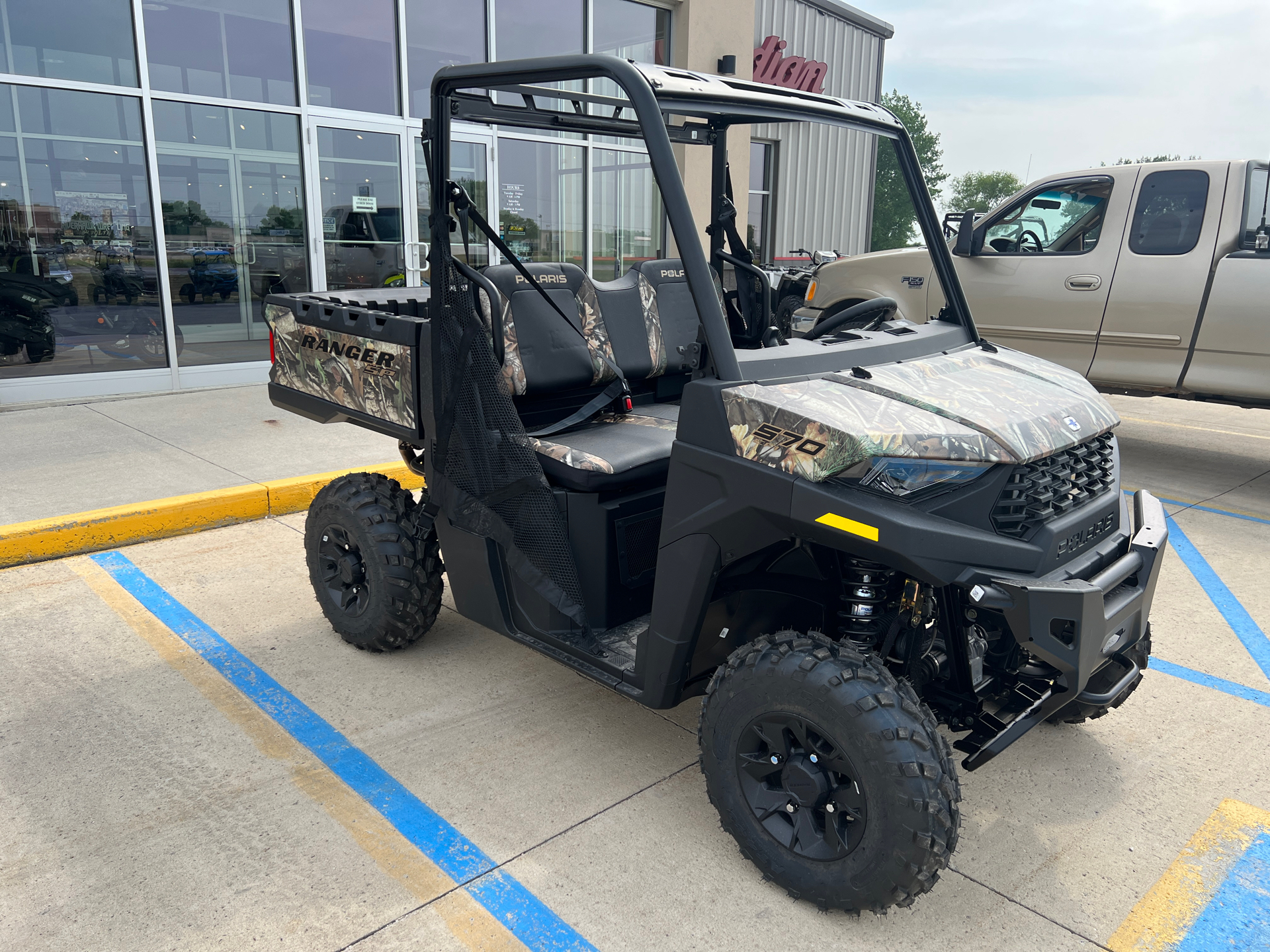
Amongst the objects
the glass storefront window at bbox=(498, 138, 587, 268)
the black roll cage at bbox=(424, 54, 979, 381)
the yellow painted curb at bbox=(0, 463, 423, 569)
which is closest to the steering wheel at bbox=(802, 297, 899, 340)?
the black roll cage at bbox=(424, 54, 979, 381)

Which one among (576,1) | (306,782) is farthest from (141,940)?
(576,1)

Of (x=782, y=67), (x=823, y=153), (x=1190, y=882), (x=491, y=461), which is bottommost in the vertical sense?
(x=1190, y=882)

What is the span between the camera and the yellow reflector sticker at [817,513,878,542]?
2.11 metres

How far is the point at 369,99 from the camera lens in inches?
388

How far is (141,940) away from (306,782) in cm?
70

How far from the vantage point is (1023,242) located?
734 centimetres

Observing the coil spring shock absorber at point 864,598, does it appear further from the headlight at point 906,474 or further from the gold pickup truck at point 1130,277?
the gold pickup truck at point 1130,277

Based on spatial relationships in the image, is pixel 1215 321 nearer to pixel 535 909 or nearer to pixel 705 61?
pixel 535 909

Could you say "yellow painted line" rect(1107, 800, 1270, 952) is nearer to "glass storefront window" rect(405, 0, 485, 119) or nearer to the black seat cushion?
the black seat cushion

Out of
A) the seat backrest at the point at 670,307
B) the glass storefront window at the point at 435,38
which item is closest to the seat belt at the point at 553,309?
the seat backrest at the point at 670,307

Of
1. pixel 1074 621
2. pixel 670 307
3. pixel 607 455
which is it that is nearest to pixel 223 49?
pixel 670 307

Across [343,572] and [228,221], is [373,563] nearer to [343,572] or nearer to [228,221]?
[343,572]

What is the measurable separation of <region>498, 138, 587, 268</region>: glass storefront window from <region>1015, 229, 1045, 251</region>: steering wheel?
17.5ft

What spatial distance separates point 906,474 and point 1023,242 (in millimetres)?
6004
